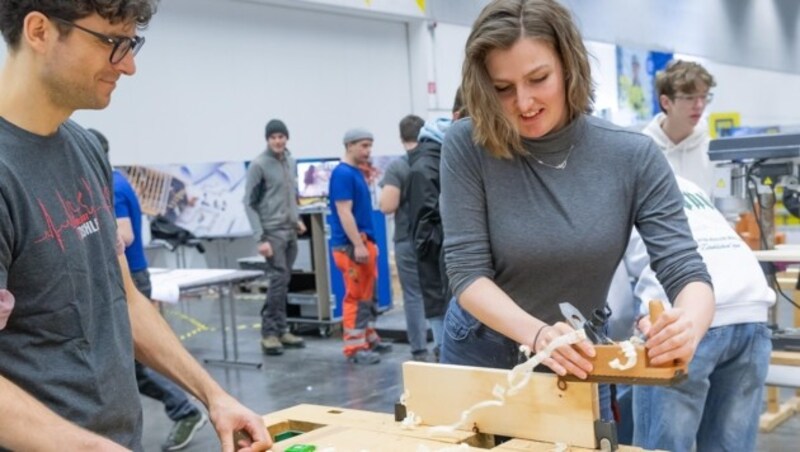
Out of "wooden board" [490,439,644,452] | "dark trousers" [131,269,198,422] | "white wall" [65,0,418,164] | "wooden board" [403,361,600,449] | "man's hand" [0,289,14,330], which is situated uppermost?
"white wall" [65,0,418,164]

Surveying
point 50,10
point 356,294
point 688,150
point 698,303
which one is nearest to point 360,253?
point 356,294

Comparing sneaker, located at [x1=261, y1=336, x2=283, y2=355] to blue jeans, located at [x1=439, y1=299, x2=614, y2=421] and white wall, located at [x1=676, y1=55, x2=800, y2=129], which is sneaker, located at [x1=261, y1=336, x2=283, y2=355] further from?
white wall, located at [x1=676, y1=55, x2=800, y2=129]

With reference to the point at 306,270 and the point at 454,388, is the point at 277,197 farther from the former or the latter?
the point at 454,388

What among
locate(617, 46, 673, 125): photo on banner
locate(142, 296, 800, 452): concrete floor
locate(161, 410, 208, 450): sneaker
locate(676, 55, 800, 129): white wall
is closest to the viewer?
locate(161, 410, 208, 450): sneaker

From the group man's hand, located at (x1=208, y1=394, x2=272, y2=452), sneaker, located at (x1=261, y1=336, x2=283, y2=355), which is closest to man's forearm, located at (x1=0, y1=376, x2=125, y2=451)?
man's hand, located at (x1=208, y1=394, x2=272, y2=452)

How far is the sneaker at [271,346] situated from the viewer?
235 inches

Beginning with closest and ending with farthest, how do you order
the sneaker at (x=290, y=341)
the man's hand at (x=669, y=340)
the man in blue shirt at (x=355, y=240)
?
the man's hand at (x=669, y=340) < the man in blue shirt at (x=355, y=240) < the sneaker at (x=290, y=341)

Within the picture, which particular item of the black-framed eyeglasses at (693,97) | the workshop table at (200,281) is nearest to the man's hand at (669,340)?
the black-framed eyeglasses at (693,97)

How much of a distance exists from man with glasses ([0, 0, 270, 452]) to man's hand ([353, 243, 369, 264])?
4.03m

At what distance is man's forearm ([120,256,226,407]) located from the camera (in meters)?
1.50

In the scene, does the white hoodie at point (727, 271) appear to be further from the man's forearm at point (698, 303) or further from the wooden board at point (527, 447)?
the wooden board at point (527, 447)

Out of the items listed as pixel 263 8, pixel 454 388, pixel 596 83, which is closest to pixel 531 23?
pixel 596 83

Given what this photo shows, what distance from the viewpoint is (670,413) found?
2143mm

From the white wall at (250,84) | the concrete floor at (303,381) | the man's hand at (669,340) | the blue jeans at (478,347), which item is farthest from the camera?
the white wall at (250,84)
